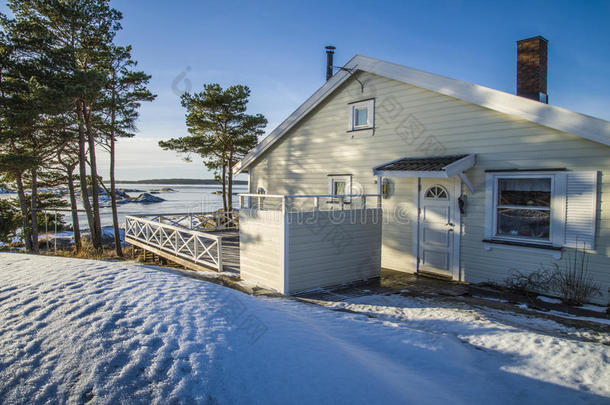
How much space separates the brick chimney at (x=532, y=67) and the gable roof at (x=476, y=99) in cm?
191

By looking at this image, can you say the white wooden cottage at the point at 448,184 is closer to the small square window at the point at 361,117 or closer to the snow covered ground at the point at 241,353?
the small square window at the point at 361,117

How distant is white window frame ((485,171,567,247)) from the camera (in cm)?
639

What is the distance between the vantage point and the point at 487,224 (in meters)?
7.39

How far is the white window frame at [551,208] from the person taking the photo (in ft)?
21.0

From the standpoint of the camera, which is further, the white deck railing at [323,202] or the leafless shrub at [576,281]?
the white deck railing at [323,202]

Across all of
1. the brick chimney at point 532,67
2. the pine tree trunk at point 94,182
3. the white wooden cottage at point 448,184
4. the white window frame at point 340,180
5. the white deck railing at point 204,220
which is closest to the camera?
the white wooden cottage at point 448,184

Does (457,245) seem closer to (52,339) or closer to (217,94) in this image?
(52,339)

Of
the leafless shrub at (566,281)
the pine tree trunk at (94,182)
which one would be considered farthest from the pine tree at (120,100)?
the leafless shrub at (566,281)

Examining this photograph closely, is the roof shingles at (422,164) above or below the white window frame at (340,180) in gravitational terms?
above

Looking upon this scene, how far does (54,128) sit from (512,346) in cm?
1777

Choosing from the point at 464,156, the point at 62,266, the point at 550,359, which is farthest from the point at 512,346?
the point at 62,266

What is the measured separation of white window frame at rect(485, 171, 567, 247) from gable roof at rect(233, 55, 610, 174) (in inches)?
36.5

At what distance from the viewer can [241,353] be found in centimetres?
324

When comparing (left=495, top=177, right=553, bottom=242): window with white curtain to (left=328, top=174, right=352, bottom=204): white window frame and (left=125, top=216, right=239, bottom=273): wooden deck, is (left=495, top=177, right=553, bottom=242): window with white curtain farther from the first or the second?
(left=125, top=216, right=239, bottom=273): wooden deck
